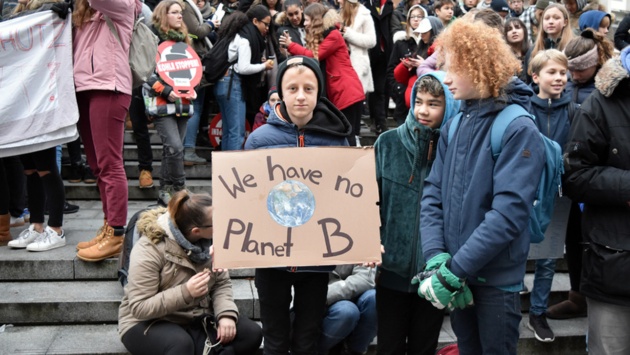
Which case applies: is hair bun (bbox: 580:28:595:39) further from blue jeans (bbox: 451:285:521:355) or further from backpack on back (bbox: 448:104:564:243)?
blue jeans (bbox: 451:285:521:355)

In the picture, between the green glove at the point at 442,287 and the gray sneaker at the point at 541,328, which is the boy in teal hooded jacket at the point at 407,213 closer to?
the green glove at the point at 442,287

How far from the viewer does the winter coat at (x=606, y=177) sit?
3.65 metres

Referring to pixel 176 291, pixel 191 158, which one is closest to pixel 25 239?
pixel 176 291

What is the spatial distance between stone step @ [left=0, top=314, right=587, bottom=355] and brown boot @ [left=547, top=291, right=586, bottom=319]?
4cm

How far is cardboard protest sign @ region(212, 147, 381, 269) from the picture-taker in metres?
3.36

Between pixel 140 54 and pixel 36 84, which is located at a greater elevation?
pixel 140 54

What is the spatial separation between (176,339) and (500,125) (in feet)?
7.15

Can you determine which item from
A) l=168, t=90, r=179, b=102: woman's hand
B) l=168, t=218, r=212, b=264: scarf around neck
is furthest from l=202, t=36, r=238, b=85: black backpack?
l=168, t=218, r=212, b=264: scarf around neck

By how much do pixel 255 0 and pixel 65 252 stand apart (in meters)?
4.14

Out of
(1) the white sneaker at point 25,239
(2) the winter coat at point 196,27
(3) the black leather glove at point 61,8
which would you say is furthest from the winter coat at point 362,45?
(1) the white sneaker at point 25,239

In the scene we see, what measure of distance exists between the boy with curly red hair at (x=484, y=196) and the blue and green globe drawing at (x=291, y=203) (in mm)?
591

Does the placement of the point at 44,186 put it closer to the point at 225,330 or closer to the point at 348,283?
the point at 225,330

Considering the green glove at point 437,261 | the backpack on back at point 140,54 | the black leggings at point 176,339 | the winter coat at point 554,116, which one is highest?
the backpack on back at point 140,54

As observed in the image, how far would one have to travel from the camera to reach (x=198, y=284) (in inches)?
157
